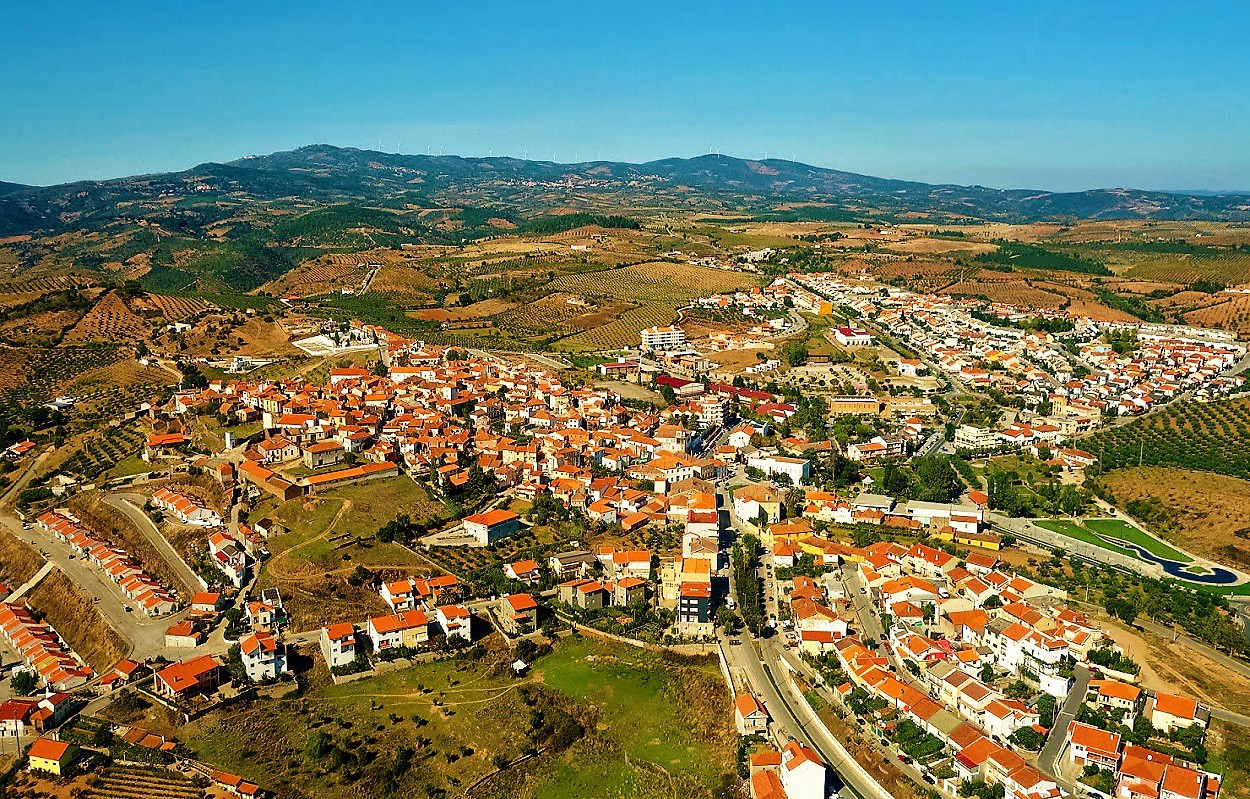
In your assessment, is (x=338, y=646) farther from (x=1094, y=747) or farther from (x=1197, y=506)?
(x=1197, y=506)

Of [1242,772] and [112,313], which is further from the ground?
[112,313]

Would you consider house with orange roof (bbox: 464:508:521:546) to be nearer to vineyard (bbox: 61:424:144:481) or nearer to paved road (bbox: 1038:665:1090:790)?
vineyard (bbox: 61:424:144:481)

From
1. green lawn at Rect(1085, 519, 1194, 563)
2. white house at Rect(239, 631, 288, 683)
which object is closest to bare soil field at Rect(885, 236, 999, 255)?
green lawn at Rect(1085, 519, 1194, 563)

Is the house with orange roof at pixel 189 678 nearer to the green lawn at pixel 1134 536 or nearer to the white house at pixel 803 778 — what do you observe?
the white house at pixel 803 778

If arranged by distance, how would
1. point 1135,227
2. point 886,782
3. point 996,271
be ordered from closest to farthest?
point 886,782 < point 996,271 < point 1135,227

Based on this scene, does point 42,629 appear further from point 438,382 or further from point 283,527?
point 438,382

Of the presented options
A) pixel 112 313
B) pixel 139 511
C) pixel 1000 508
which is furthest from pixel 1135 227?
pixel 139 511
